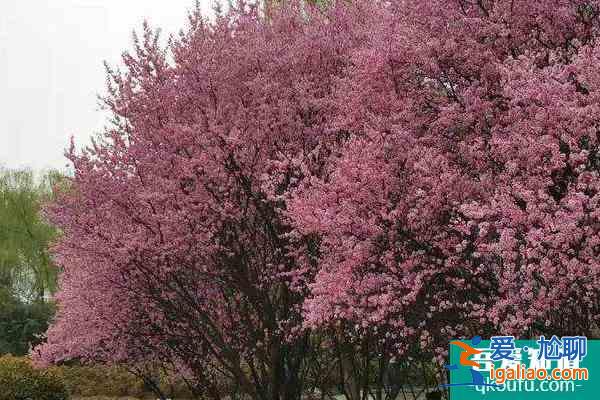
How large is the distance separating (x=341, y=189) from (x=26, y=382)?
12205 mm

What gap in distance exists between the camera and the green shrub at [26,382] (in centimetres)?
1748

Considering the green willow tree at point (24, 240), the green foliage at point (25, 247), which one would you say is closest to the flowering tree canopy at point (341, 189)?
the green willow tree at point (24, 240)

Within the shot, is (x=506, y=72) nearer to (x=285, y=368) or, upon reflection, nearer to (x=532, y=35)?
(x=532, y=35)

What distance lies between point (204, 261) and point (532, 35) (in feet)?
17.1

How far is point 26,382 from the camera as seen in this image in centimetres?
1772

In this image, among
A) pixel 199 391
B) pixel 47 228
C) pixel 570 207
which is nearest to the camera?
pixel 570 207

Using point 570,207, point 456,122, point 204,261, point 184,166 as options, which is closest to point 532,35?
point 456,122

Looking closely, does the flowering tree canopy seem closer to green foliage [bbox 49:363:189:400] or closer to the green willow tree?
green foliage [bbox 49:363:189:400]

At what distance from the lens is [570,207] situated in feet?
22.3

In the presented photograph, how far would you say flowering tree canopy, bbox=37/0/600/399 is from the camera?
7.53 metres

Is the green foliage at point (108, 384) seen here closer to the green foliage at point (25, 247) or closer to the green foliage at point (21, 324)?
the green foliage at point (21, 324)

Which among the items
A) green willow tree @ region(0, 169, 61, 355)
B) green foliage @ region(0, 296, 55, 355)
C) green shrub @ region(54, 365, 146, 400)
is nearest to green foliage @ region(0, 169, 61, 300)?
green willow tree @ region(0, 169, 61, 355)

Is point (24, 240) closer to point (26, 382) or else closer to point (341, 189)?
point (26, 382)

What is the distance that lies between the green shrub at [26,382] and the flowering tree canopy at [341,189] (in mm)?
4406
